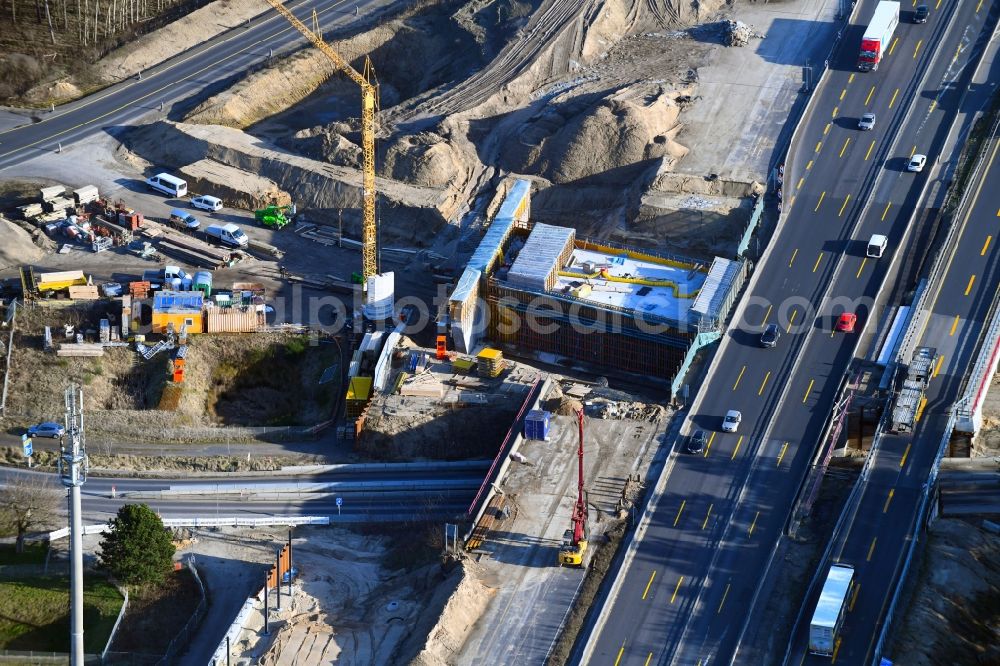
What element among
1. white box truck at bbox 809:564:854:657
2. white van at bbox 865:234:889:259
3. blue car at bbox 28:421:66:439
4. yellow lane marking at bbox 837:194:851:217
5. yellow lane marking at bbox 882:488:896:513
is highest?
yellow lane marking at bbox 837:194:851:217

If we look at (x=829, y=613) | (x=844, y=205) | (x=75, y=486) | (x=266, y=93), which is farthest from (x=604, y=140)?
(x=75, y=486)

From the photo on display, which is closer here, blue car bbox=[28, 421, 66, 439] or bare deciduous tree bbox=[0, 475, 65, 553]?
bare deciduous tree bbox=[0, 475, 65, 553]

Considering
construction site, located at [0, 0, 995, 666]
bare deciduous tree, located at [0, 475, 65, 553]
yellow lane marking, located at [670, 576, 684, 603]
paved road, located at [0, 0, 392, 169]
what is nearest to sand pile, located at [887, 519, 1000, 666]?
construction site, located at [0, 0, 995, 666]

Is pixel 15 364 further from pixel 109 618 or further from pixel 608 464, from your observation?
pixel 608 464

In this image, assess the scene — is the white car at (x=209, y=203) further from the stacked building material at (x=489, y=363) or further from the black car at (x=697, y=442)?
the black car at (x=697, y=442)

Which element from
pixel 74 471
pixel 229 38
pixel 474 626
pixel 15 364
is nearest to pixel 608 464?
pixel 474 626

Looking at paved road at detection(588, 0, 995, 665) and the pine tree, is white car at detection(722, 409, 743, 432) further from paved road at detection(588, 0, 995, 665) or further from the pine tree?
the pine tree

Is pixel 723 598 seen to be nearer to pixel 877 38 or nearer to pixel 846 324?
pixel 846 324
